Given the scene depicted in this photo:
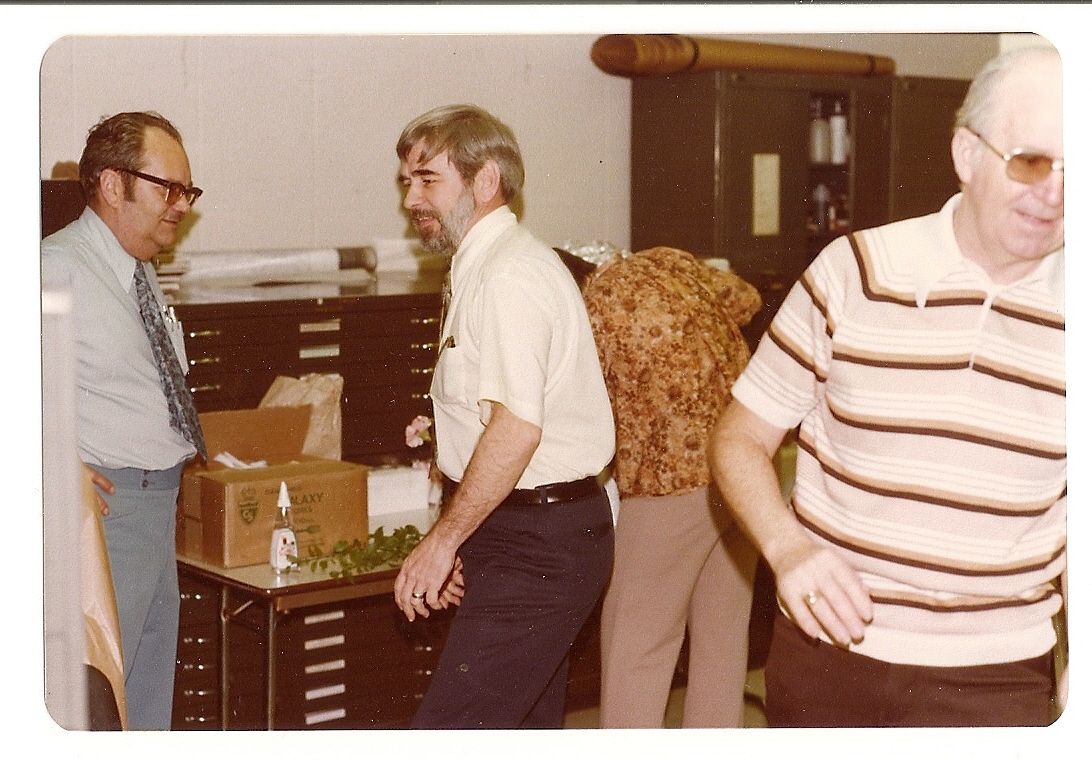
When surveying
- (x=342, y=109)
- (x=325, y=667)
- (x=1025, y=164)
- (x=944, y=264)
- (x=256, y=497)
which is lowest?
(x=325, y=667)

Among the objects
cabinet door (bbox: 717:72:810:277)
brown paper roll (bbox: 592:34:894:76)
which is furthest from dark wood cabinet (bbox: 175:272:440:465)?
cabinet door (bbox: 717:72:810:277)

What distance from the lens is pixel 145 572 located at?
292 centimetres

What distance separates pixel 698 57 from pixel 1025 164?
2.83 metres

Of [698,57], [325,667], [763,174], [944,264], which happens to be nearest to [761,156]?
[763,174]

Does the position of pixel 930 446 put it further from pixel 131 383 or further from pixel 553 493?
pixel 131 383

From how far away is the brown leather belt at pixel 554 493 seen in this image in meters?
2.66

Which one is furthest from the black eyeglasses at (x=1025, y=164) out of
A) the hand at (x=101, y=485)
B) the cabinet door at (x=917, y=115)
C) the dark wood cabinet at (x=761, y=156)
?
the cabinet door at (x=917, y=115)

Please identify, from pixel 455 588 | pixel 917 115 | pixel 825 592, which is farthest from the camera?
pixel 917 115

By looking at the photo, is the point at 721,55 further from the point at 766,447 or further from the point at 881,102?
the point at 766,447

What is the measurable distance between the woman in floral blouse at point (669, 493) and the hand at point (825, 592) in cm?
121

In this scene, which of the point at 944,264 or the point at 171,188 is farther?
the point at 171,188

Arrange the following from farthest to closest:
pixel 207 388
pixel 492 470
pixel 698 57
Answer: pixel 698 57, pixel 207 388, pixel 492 470

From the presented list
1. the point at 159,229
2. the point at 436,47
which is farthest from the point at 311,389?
the point at 436,47

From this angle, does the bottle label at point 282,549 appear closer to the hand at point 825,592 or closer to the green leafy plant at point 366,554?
the green leafy plant at point 366,554
